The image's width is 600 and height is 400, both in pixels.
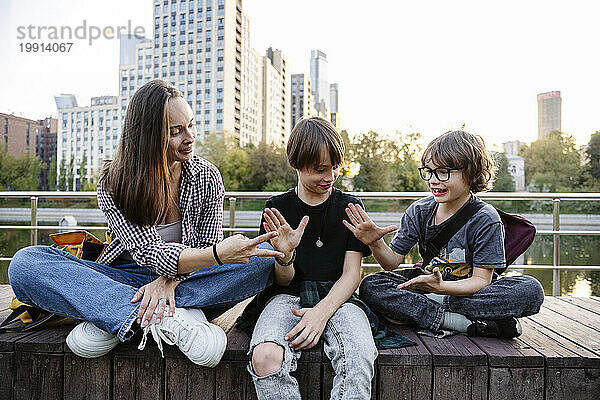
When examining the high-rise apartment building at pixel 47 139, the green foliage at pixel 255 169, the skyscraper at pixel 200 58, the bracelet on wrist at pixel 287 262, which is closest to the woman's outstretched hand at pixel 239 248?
the bracelet on wrist at pixel 287 262

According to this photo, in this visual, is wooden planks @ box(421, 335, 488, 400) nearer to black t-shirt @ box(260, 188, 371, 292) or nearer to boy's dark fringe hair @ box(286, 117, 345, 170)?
black t-shirt @ box(260, 188, 371, 292)

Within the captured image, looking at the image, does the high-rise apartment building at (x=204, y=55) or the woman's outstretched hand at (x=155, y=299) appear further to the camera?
the high-rise apartment building at (x=204, y=55)

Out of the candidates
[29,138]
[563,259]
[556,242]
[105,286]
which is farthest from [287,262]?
[29,138]

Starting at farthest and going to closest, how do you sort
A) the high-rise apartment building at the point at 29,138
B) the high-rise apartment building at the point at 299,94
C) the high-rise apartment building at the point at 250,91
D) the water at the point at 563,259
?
1. the high-rise apartment building at the point at 299,94
2. the high-rise apartment building at the point at 250,91
3. the high-rise apartment building at the point at 29,138
4. the water at the point at 563,259

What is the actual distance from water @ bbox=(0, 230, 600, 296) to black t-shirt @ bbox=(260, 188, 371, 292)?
17.7 feet

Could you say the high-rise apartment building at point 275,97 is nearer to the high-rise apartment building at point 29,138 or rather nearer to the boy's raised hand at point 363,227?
the high-rise apartment building at point 29,138

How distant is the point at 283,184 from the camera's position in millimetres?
32156

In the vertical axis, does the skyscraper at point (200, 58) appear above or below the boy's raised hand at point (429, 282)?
above

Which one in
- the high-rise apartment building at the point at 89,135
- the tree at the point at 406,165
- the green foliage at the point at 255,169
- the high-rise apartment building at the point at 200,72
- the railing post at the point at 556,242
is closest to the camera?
the railing post at the point at 556,242

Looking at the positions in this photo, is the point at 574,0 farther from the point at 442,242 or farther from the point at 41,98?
the point at 41,98

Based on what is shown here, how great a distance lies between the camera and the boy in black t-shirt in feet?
4.32

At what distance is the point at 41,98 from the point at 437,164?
64.3 m

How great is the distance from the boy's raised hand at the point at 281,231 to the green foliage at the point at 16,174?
42146 mm

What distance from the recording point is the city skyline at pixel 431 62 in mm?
33875
